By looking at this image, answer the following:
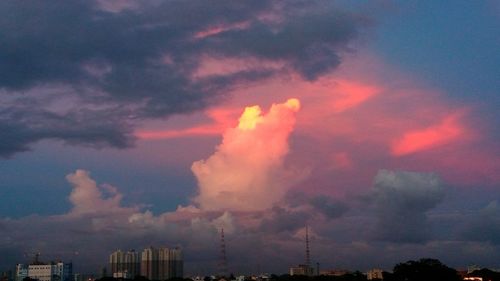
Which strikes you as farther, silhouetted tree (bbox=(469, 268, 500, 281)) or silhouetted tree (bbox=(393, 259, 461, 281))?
silhouetted tree (bbox=(469, 268, 500, 281))

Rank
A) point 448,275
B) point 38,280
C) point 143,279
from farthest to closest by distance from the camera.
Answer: point 38,280 < point 143,279 < point 448,275

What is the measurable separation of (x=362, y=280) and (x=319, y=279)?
989 cm

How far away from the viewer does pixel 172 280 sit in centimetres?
16025

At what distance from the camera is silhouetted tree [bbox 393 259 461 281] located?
362ft

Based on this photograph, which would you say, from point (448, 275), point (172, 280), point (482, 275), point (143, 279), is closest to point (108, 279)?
point (143, 279)

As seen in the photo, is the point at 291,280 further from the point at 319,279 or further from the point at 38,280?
the point at 38,280

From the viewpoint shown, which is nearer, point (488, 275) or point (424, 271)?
point (424, 271)

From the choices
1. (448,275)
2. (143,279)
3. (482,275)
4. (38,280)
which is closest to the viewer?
(448,275)

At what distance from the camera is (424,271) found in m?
112

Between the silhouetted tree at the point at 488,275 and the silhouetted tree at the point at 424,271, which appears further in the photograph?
the silhouetted tree at the point at 488,275

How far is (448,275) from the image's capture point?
111m

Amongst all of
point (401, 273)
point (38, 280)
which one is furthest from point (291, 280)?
point (38, 280)

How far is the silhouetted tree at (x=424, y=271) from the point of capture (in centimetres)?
11034

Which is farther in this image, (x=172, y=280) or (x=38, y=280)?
(x=38, y=280)
